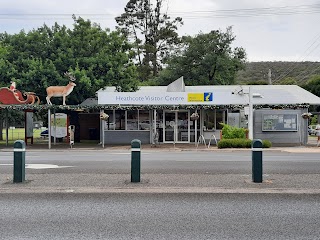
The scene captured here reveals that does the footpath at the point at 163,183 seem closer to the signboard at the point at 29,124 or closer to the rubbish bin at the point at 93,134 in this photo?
the signboard at the point at 29,124

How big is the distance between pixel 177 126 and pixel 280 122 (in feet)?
22.0

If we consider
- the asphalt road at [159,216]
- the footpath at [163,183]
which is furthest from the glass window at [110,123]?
the asphalt road at [159,216]

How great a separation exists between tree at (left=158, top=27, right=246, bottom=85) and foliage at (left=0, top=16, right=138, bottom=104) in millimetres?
15988

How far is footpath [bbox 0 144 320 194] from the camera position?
375 inches

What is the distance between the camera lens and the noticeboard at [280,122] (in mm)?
29359

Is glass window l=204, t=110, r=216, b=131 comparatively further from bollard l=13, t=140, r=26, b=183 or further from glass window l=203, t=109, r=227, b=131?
bollard l=13, t=140, r=26, b=183

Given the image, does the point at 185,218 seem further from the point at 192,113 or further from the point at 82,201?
the point at 192,113

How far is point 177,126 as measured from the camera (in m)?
30.5

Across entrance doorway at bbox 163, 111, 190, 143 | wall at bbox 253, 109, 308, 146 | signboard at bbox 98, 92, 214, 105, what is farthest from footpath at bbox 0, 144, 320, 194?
entrance doorway at bbox 163, 111, 190, 143

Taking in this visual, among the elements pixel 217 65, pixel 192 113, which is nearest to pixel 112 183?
pixel 192 113

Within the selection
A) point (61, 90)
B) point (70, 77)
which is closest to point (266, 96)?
point (70, 77)

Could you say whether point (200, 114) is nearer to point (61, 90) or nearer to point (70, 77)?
point (70, 77)

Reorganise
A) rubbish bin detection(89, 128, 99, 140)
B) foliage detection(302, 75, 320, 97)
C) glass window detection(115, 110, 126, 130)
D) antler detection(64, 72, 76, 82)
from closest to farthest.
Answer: antler detection(64, 72, 76, 82) < glass window detection(115, 110, 126, 130) < rubbish bin detection(89, 128, 99, 140) < foliage detection(302, 75, 320, 97)

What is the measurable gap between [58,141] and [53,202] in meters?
24.5
